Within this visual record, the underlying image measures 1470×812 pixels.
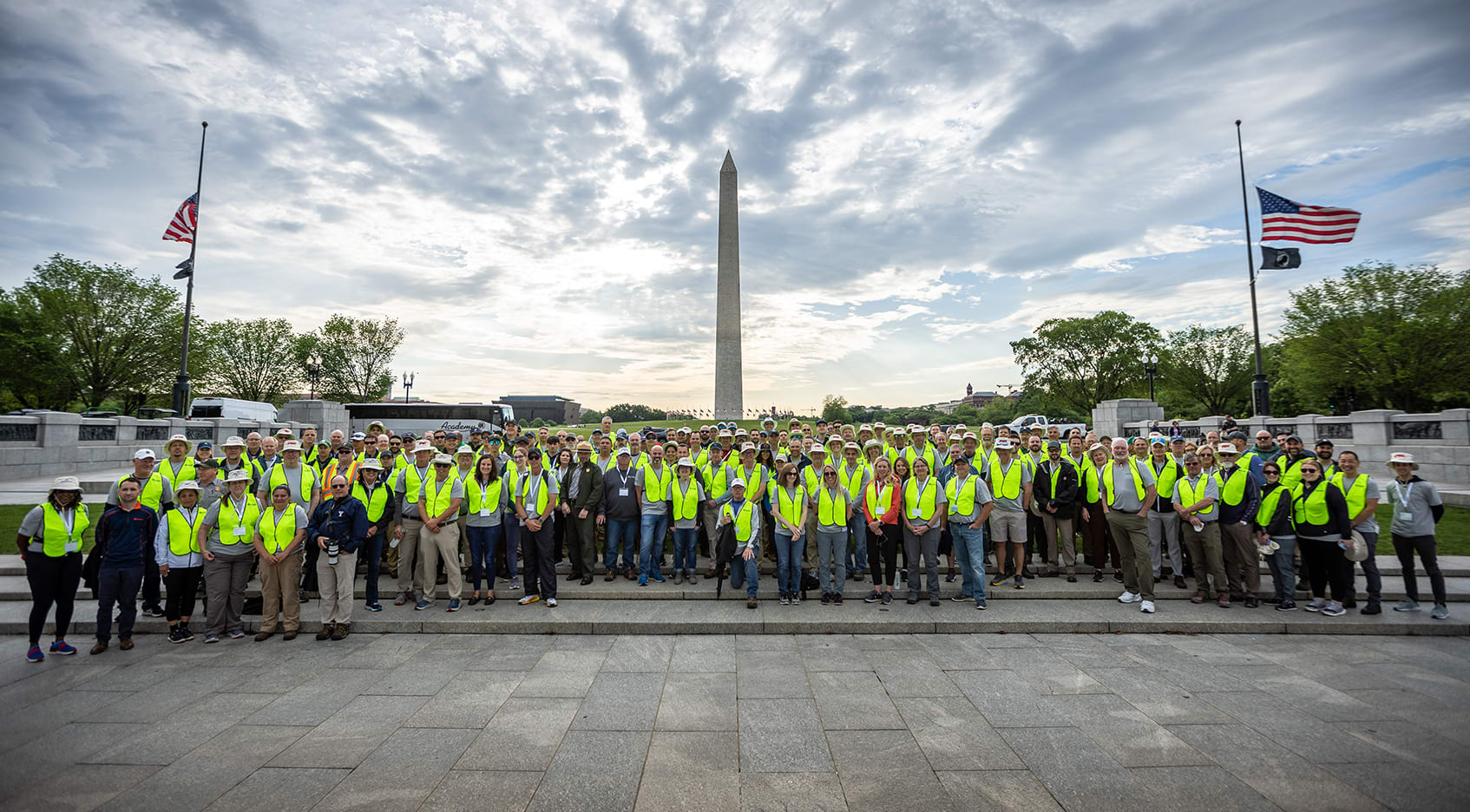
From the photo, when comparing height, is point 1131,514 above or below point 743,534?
above

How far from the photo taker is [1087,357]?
43469 millimetres

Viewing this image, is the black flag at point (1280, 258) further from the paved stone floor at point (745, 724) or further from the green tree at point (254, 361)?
the green tree at point (254, 361)

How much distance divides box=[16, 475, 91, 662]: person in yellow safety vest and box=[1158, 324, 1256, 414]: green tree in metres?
52.8

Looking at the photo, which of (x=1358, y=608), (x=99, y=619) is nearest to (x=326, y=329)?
(x=99, y=619)

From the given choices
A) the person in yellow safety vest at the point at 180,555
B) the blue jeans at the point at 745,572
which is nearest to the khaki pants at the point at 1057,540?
the blue jeans at the point at 745,572

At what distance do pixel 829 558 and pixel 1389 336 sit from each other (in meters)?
32.3

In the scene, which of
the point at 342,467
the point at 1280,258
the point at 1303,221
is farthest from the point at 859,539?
the point at 1280,258

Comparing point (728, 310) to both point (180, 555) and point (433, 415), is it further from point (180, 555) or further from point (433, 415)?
point (180, 555)

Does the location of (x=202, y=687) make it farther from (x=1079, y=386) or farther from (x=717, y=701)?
(x=1079, y=386)

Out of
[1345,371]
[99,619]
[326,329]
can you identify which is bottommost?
[99,619]

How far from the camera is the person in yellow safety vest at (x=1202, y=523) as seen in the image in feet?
24.7

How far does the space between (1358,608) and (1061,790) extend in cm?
670

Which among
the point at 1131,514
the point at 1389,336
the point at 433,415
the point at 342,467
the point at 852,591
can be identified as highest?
the point at 1389,336

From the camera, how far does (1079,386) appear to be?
4416 cm
